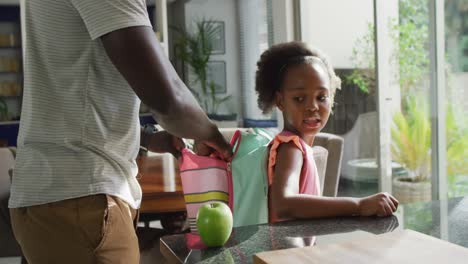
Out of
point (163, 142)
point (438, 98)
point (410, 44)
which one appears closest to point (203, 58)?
point (410, 44)

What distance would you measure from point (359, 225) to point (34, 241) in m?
0.63

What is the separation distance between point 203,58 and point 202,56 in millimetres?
37

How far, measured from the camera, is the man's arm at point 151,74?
1.02m

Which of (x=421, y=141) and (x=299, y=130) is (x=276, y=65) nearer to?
(x=299, y=130)

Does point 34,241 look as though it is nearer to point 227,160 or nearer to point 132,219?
point 132,219

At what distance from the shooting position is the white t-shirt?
107cm

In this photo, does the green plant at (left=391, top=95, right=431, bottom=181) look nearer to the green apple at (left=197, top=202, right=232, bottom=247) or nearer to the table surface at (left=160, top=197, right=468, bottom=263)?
the table surface at (left=160, top=197, right=468, bottom=263)

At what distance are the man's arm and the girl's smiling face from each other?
0.39 m

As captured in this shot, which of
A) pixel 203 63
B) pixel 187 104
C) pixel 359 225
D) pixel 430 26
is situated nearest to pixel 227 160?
pixel 187 104

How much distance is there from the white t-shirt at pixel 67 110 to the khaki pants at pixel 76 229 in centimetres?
2

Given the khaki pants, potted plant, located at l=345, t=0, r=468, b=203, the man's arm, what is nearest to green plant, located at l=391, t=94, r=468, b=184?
potted plant, located at l=345, t=0, r=468, b=203

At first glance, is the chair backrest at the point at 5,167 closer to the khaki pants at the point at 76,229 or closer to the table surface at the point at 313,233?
the khaki pants at the point at 76,229

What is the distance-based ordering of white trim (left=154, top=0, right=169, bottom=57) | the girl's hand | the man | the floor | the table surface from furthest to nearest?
1. white trim (left=154, top=0, right=169, bottom=57)
2. the floor
3. the girl's hand
4. the man
5. the table surface

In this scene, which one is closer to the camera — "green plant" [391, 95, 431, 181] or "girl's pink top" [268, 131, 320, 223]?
"girl's pink top" [268, 131, 320, 223]
